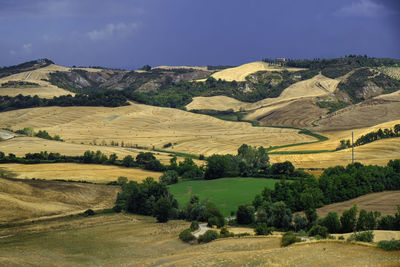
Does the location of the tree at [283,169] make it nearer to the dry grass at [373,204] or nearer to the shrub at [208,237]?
the dry grass at [373,204]

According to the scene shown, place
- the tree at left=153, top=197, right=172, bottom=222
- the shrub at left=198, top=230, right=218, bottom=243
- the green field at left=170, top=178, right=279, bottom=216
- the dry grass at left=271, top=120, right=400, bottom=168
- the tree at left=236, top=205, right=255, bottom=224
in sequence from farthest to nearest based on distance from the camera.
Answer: the dry grass at left=271, top=120, right=400, bottom=168 → the green field at left=170, top=178, right=279, bottom=216 → the tree at left=153, top=197, right=172, bottom=222 → the tree at left=236, top=205, right=255, bottom=224 → the shrub at left=198, top=230, right=218, bottom=243

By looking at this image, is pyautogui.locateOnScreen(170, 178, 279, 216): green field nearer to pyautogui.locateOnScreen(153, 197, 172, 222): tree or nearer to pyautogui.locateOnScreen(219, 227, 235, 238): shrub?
pyautogui.locateOnScreen(153, 197, 172, 222): tree

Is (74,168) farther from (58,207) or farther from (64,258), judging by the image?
(64,258)

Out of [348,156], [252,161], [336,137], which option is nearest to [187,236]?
[252,161]

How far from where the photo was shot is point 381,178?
81938 mm

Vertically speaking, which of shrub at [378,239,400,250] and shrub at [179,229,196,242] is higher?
shrub at [378,239,400,250]

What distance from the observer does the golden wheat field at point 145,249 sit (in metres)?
39.8

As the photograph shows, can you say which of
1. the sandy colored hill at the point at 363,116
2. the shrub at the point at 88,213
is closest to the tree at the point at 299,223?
the shrub at the point at 88,213

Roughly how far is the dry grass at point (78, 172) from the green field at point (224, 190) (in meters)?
10.0

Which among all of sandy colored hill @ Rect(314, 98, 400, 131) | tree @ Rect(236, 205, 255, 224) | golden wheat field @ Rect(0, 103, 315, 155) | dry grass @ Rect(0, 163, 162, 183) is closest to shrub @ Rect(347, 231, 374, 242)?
tree @ Rect(236, 205, 255, 224)

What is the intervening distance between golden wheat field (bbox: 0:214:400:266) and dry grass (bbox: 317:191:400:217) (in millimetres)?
19622

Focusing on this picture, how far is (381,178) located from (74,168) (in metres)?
58.1

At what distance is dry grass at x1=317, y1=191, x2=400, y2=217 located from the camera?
67.2 m

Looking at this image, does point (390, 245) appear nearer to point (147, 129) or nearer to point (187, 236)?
point (187, 236)
